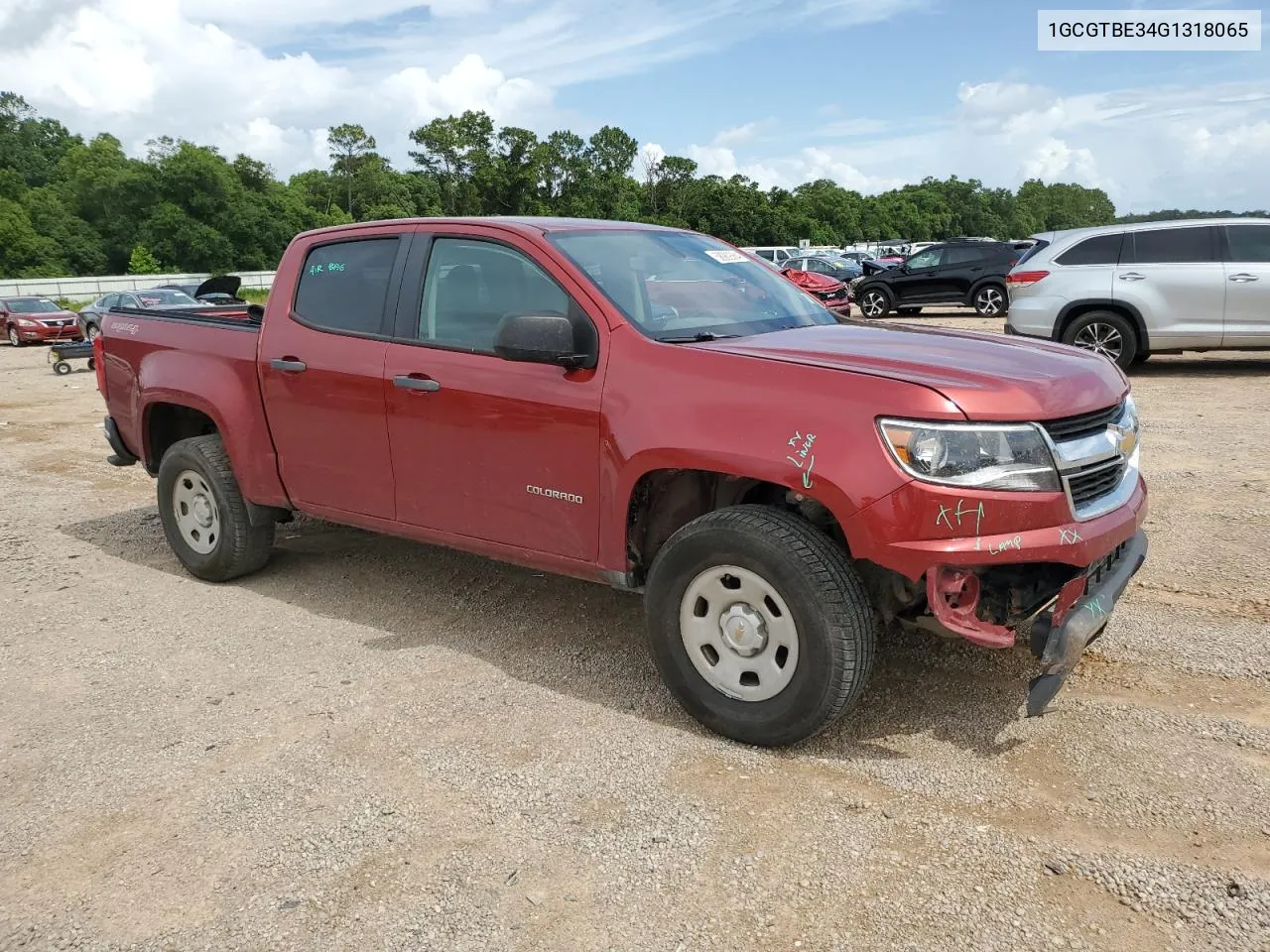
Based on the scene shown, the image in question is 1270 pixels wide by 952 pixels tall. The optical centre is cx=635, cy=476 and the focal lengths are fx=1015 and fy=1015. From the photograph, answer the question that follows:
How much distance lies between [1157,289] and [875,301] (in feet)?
38.1

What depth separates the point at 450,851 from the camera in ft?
9.62

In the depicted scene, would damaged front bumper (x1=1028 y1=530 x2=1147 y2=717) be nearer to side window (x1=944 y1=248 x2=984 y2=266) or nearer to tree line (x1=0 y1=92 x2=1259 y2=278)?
side window (x1=944 y1=248 x2=984 y2=266)

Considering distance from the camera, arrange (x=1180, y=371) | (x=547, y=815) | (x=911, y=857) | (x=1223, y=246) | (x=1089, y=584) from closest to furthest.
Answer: (x=911, y=857) → (x=547, y=815) → (x=1089, y=584) → (x=1223, y=246) → (x=1180, y=371)

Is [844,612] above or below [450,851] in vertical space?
above

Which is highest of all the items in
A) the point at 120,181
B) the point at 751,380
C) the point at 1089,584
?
the point at 120,181

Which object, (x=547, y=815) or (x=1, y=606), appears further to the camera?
(x=1, y=606)

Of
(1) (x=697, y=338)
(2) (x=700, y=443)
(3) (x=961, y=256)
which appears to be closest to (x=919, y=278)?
(3) (x=961, y=256)

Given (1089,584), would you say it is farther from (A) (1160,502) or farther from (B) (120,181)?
(B) (120,181)

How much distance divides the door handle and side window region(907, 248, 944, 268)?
61.7 feet

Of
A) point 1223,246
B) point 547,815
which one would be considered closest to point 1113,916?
point 547,815

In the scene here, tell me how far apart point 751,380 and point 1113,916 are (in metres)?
1.83

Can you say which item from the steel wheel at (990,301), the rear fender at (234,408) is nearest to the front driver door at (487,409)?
the rear fender at (234,408)

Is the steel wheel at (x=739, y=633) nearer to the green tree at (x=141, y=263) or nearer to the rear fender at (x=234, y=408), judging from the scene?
the rear fender at (x=234, y=408)

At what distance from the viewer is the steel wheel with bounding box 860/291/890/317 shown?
22.1 m
